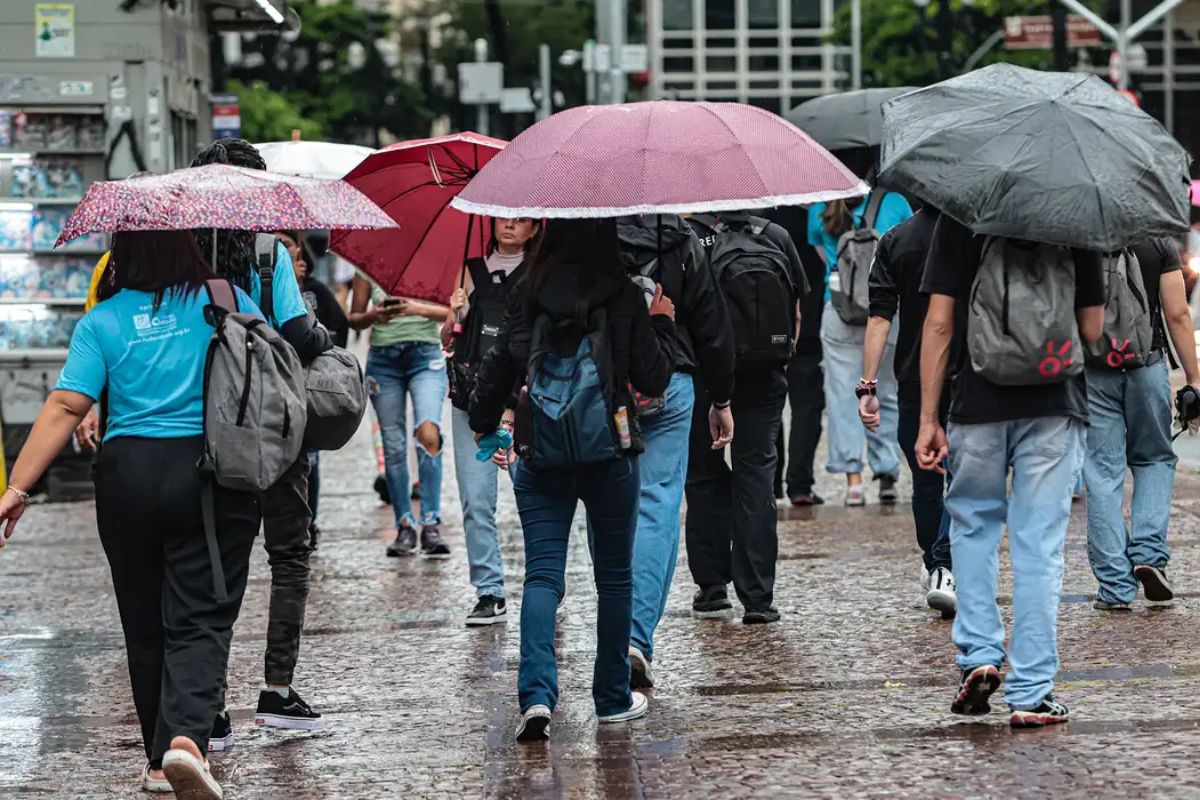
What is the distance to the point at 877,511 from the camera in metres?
11.9

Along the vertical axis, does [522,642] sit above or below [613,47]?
below

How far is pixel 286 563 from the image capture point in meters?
6.74

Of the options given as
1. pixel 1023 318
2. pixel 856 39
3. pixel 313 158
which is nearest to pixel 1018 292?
pixel 1023 318

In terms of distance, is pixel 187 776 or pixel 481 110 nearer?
pixel 187 776

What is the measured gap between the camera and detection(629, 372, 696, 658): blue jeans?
23.0 feet

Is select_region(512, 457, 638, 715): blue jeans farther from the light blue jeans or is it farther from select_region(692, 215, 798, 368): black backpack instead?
the light blue jeans

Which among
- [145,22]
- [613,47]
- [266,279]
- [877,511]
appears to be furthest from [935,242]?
[613,47]

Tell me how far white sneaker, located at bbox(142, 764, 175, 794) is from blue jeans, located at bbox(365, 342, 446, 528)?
14.2ft

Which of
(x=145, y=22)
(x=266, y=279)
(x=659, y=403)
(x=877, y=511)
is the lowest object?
(x=877, y=511)

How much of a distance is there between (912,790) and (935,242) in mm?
1645

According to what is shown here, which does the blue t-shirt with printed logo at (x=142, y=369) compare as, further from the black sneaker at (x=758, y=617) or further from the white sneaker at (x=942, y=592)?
the white sneaker at (x=942, y=592)

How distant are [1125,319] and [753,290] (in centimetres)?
142

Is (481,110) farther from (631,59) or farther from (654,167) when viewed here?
(654,167)

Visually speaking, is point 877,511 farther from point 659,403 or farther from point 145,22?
point 145,22
